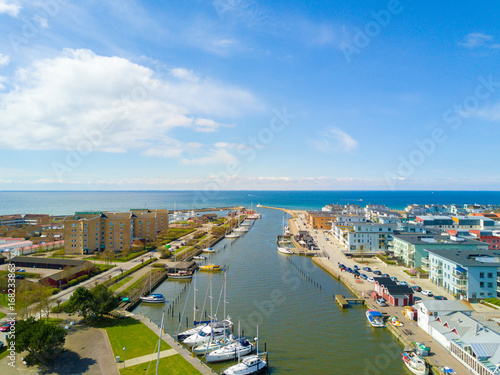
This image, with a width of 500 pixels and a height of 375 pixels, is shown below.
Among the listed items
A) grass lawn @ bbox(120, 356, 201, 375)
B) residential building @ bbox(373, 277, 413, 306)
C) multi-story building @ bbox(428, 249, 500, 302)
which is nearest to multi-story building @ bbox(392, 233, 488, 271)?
multi-story building @ bbox(428, 249, 500, 302)

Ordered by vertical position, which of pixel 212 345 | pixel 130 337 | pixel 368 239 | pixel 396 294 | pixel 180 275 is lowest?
pixel 180 275

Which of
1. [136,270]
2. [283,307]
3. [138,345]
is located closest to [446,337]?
[283,307]

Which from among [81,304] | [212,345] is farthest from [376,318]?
[81,304]

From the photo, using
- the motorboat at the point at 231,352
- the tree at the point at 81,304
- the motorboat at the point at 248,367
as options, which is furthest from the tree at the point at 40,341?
the motorboat at the point at 248,367

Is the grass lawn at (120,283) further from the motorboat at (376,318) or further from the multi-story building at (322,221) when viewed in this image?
the multi-story building at (322,221)

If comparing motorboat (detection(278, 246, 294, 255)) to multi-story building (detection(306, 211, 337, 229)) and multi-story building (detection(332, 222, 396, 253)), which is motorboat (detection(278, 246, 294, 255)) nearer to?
multi-story building (detection(332, 222, 396, 253))

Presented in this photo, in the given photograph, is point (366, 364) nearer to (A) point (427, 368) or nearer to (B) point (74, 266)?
(A) point (427, 368)

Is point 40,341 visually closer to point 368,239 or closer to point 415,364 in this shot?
point 415,364
